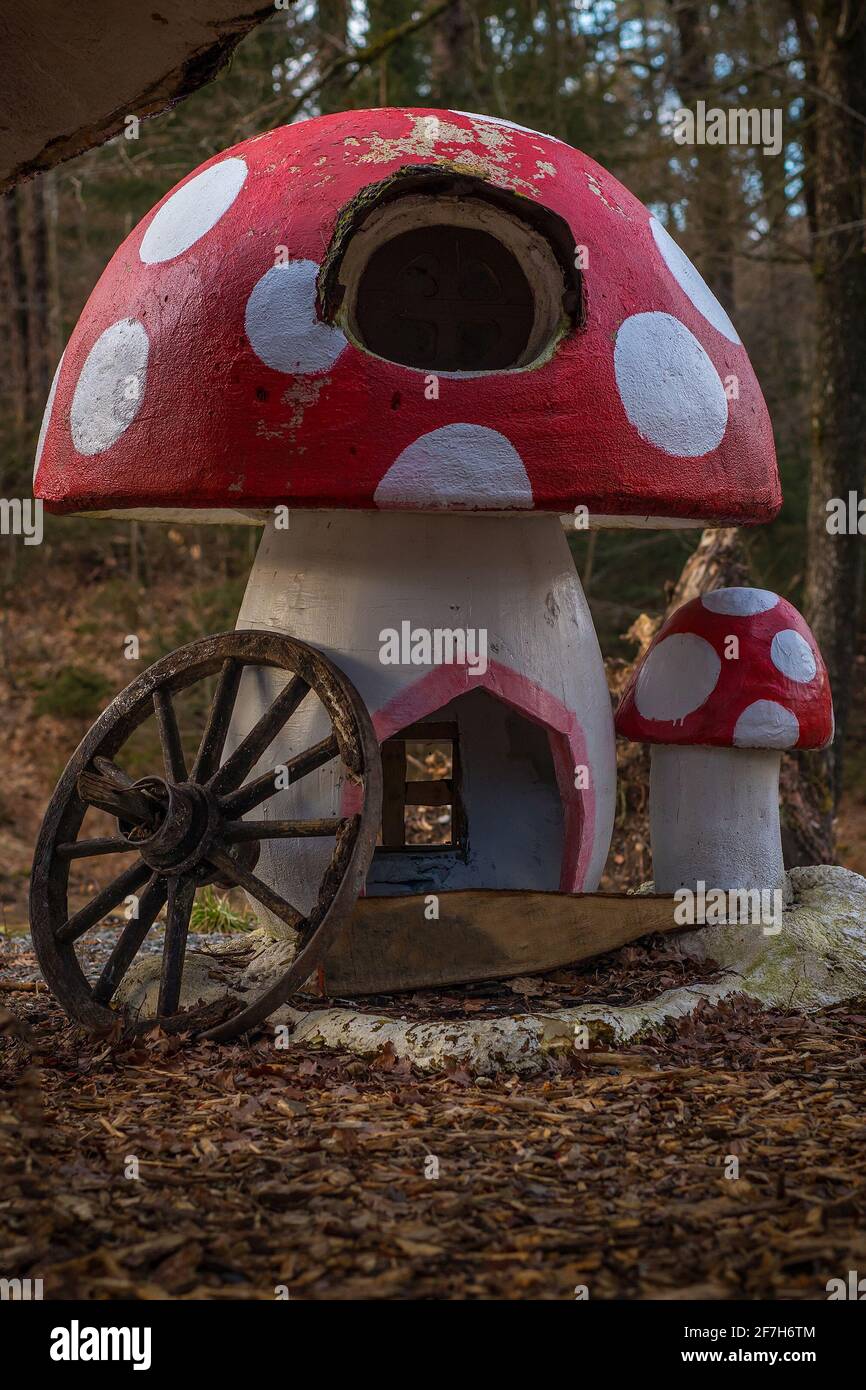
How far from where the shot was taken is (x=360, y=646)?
4.41 m

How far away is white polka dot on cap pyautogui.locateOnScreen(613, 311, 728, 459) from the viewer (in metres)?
4.08

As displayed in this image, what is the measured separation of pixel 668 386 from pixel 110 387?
173 cm

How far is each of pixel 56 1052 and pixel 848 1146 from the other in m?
2.27

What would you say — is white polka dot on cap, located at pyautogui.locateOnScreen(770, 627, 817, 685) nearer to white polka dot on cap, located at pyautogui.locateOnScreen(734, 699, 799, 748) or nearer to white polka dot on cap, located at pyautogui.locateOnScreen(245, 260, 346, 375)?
white polka dot on cap, located at pyautogui.locateOnScreen(734, 699, 799, 748)

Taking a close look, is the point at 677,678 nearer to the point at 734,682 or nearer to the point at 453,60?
the point at 734,682

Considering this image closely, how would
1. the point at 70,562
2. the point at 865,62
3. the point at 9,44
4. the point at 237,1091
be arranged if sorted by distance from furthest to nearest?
1. the point at 70,562
2. the point at 865,62
3. the point at 237,1091
4. the point at 9,44

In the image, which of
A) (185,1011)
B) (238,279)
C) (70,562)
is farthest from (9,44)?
(70,562)

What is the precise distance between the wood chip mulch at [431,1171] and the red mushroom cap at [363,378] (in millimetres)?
1630

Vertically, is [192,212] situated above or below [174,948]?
above

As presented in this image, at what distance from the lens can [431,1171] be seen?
2.92m

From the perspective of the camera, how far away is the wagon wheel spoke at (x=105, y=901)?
416 cm

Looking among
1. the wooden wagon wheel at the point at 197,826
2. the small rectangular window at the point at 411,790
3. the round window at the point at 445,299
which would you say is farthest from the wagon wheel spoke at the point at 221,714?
the round window at the point at 445,299

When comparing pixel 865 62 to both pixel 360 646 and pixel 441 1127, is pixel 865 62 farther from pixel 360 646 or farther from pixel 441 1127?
pixel 441 1127

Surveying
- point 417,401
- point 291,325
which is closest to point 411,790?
point 417,401
